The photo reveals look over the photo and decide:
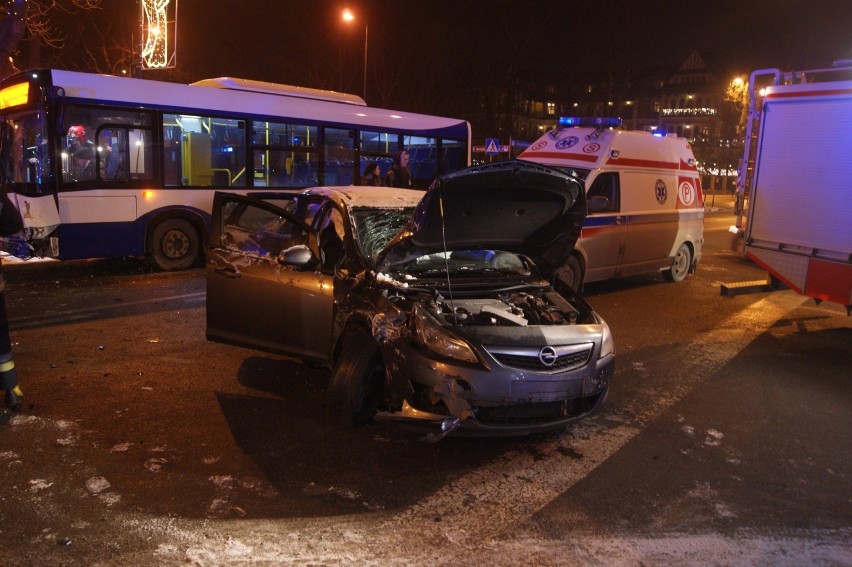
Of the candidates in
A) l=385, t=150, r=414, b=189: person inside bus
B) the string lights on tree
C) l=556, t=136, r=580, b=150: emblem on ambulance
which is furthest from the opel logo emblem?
the string lights on tree

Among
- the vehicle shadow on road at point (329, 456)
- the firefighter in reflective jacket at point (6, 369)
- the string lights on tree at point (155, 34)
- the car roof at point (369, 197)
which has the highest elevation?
the string lights on tree at point (155, 34)

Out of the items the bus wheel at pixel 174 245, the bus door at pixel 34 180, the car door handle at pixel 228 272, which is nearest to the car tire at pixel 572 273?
the car door handle at pixel 228 272

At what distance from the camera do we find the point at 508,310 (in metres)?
5.10

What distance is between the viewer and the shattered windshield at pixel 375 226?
5.43m

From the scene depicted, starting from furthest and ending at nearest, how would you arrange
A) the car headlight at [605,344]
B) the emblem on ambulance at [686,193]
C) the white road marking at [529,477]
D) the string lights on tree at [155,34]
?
the string lights on tree at [155,34], the emblem on ambulance at [686,193], the car headlight at [605,344], the white road marking at [529,477]

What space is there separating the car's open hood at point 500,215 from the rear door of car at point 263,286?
91cm

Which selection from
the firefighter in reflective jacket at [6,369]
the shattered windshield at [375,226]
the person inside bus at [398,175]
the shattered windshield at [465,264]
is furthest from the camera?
the person inside bus at [398,175]

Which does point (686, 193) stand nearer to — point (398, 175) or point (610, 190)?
point (610, 190)

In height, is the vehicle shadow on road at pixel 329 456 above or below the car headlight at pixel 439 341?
below

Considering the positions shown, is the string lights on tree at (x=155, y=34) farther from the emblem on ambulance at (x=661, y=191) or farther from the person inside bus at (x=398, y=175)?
the emblem on ambulance at (x=661, y=191)

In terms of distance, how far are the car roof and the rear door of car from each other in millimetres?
396

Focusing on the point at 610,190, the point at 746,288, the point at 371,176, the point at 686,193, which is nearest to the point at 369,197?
the point at 610,190

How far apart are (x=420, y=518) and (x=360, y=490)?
0.49 metres

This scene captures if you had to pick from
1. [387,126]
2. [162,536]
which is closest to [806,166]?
[162,536]
